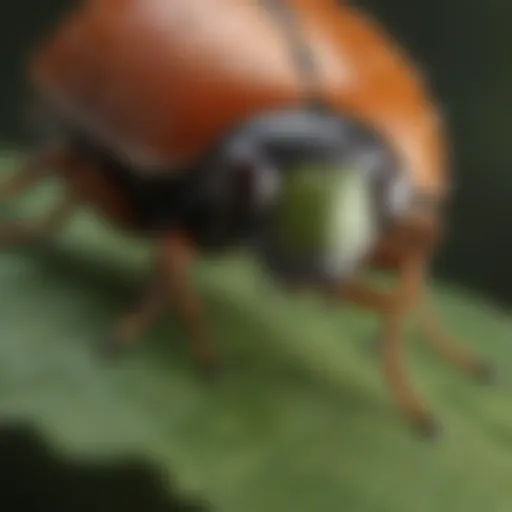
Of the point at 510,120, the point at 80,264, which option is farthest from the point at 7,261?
the point at 510,120

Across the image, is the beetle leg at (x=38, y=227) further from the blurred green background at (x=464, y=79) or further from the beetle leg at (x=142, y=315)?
the blurred green background at (x=464, y=79)

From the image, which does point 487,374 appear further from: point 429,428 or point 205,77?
point 205,77

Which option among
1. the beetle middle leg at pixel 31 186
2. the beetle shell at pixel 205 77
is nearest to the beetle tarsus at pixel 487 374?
the beetle shell at pixel 205 77

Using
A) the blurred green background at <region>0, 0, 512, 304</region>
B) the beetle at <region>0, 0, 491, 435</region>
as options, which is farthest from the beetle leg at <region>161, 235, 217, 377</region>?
the blurred green background at <region>0, 0, 512, 304</region>

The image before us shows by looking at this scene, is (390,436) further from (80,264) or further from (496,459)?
(80,264)

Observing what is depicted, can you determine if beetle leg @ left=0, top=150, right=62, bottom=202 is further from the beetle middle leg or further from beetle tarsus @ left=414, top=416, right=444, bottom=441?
beetle tarsus @ left=414, top=416, right=444, bottom=441
